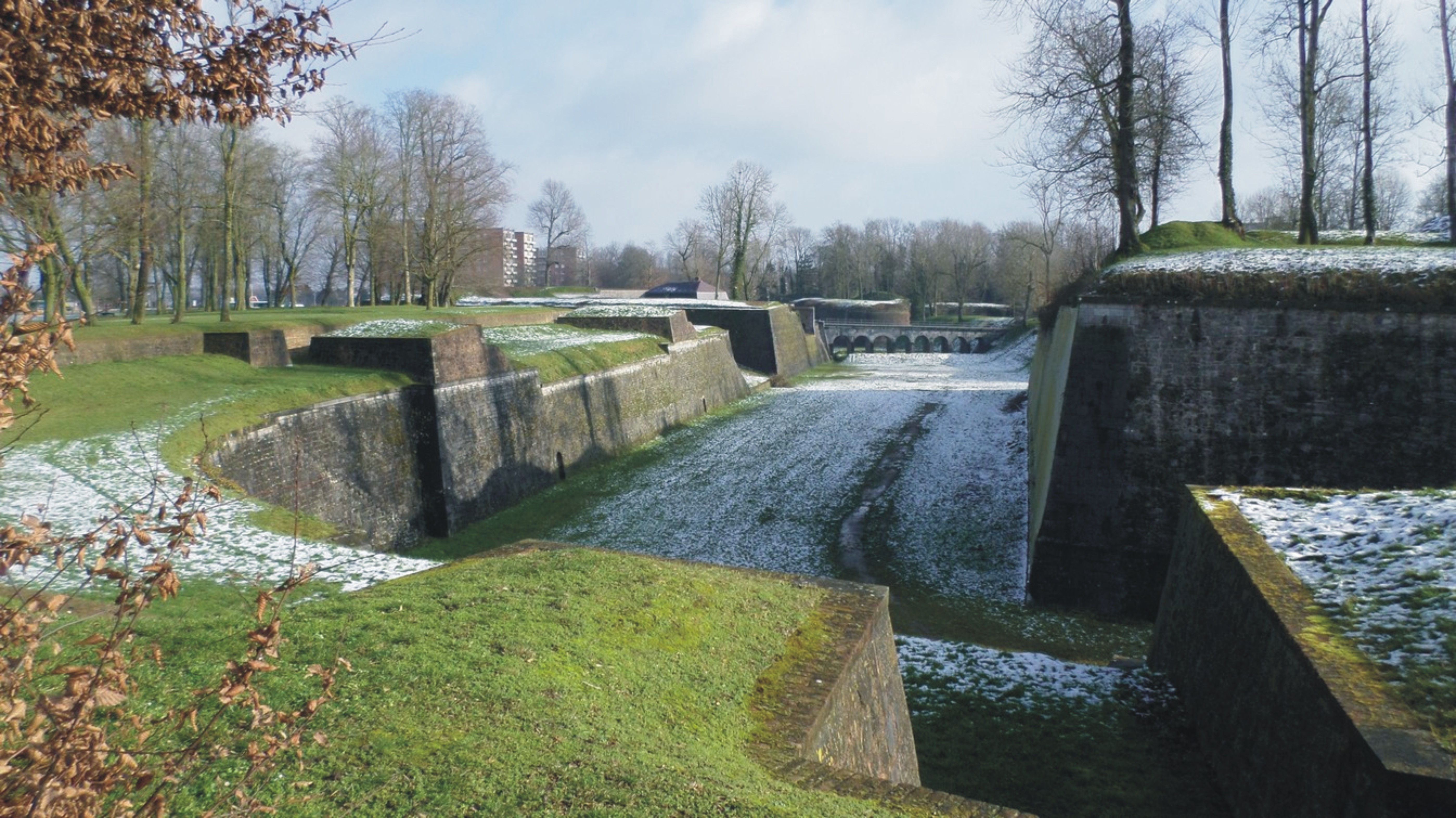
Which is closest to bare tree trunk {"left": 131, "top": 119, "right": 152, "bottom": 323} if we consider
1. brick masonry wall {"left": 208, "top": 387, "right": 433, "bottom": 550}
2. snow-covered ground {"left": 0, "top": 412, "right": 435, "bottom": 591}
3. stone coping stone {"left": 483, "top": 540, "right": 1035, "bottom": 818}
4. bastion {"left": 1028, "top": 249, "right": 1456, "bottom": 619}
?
brick masonry wall {"left": 208, "top": 387, "right": 433, "bottom": 550}

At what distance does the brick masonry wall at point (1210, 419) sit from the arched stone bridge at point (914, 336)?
47.6m

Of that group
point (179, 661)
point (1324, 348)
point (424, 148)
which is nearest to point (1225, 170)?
point (1324, 348)

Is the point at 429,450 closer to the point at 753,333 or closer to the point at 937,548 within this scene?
the point at 937,548

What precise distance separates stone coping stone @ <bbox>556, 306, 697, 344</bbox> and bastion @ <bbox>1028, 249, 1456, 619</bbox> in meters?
18.2

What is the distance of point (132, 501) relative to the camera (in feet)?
22.2

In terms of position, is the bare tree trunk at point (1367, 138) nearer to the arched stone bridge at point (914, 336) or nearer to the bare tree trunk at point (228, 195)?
the bare tree trunk at point (228, 195)

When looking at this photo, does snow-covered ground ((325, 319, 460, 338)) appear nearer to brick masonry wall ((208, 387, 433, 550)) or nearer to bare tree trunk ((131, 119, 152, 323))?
brick masonry wall ((208, 387, 433, 550))

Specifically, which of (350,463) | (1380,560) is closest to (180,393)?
(350,463)

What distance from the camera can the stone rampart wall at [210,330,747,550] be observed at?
520 inches

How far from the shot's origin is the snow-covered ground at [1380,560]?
18.1 ft

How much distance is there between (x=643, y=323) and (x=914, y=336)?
130ft

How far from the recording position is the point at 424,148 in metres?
35.2

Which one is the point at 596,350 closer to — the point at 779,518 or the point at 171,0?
the point at 779,518

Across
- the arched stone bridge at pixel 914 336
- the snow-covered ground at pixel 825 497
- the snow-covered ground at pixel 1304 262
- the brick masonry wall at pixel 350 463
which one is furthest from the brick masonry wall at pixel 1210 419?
the arched stone bridge at pixel 914 336
